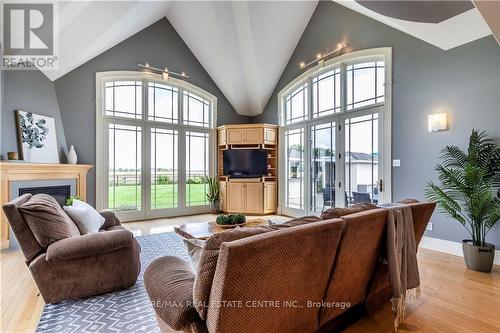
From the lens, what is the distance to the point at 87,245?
7.11 feet

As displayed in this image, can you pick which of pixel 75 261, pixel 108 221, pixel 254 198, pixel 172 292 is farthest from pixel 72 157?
pixel 172 292

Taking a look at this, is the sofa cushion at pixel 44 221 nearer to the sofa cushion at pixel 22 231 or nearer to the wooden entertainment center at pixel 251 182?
the sofa cushion at pixel 22 231

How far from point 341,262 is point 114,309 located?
1.85 m

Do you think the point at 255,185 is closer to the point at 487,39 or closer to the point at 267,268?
the point at 487,39

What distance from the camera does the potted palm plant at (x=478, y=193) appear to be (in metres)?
2.94

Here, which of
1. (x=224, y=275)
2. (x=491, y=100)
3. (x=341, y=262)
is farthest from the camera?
(x=491, y=100)

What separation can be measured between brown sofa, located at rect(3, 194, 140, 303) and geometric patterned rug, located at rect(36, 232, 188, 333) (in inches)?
3.5

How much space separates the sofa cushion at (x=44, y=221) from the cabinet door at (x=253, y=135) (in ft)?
15.3

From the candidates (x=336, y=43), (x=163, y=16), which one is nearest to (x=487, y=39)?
(x=336, y=43)

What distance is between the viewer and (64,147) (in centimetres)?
496

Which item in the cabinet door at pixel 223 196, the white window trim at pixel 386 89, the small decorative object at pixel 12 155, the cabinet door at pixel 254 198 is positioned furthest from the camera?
the cabinet door at pixel 223 196

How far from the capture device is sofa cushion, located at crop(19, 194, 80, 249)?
2.08 metres

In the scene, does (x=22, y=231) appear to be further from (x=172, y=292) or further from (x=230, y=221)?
(x=230, y=221)

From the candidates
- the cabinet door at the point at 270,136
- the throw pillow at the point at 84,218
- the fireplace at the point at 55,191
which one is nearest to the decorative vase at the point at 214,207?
the cabinet door at the point at 270,136
